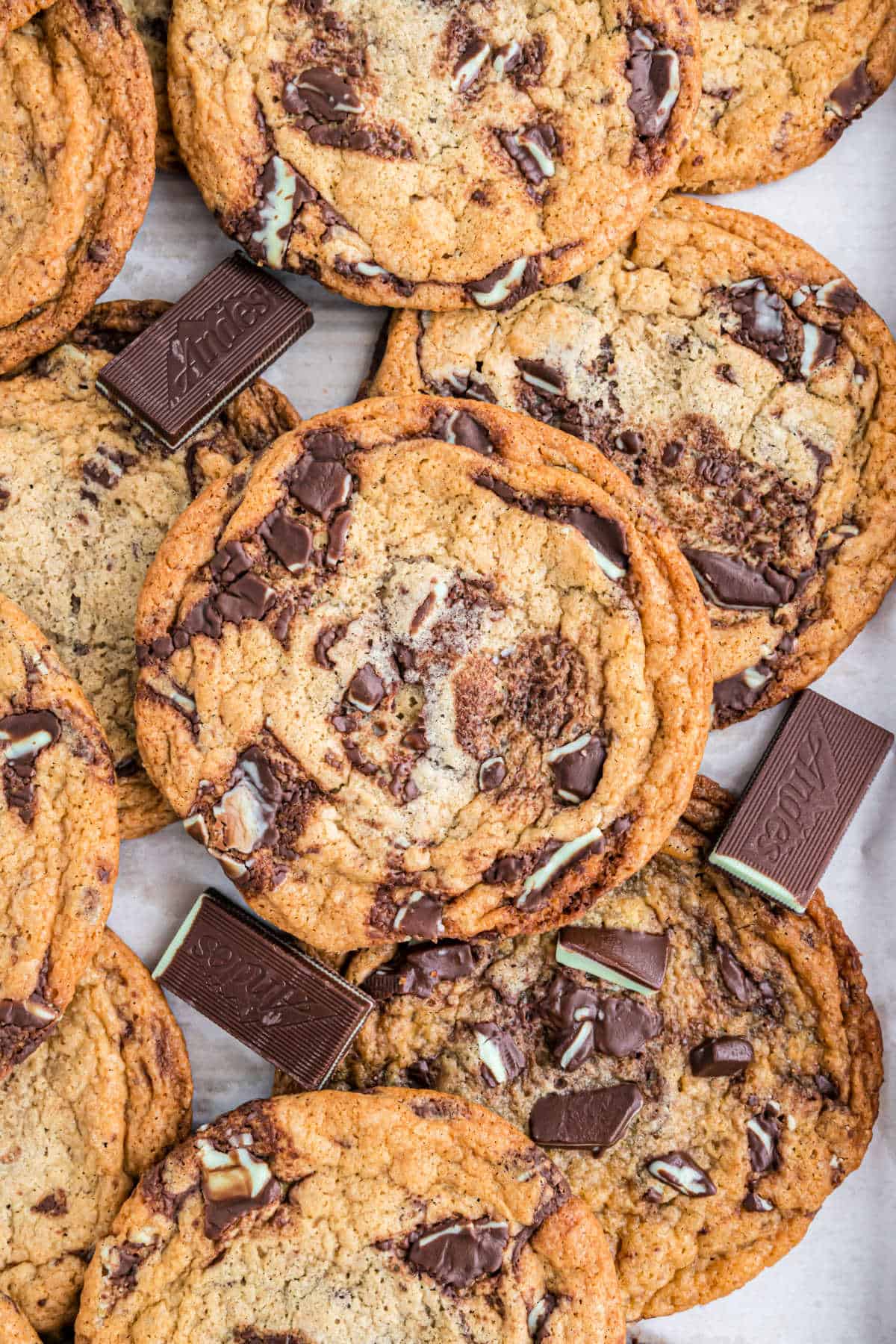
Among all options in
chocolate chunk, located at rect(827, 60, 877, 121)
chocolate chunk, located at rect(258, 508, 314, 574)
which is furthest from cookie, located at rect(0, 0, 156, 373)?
chocolate chunk, located at rect(827, 60, 877, 121)

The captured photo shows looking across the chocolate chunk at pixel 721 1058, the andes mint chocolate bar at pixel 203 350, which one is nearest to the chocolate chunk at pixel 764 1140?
the chocolate chunk at pixel 721 1058

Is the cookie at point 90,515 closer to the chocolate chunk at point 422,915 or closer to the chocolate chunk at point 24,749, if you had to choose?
the chocolate chunk at point 24,749

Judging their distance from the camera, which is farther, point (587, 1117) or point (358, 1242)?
point (587, 1117)

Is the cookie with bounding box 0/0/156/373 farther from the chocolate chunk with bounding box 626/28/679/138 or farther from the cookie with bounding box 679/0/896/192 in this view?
the cookie with bounding box 679/0/896/192

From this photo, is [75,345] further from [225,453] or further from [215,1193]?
[215,1193]

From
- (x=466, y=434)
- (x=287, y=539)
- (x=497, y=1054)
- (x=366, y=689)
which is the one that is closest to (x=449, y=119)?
(x=466, y=434)

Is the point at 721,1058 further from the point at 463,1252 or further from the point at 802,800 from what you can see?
the point at 463,1252

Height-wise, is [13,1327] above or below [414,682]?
below
